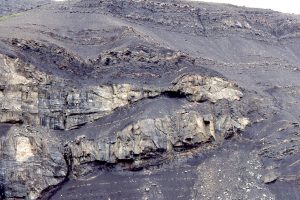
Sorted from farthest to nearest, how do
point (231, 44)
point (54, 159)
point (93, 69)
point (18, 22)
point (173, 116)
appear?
point (231, 44), point (18, 22), point (93, 69), point (173, 116), point (54, 159)

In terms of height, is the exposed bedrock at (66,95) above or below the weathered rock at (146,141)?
above

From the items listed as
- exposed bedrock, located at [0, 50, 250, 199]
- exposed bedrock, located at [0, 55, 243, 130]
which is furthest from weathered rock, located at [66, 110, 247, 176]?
exposed bedrock, located at [0, 55, 243, 130]

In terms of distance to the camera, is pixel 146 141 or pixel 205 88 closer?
pixel 146 141

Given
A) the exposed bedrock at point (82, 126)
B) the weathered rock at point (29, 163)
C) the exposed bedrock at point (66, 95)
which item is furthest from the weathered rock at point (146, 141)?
the exposed bedrock at point (66, 95)

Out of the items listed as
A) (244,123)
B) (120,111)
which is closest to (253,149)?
(244,123)

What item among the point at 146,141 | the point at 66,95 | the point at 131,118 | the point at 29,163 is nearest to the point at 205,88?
the point at 131,118

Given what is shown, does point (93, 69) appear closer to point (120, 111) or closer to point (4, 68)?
point (120, 111)

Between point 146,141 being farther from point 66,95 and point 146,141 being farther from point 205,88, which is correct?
point 205,88

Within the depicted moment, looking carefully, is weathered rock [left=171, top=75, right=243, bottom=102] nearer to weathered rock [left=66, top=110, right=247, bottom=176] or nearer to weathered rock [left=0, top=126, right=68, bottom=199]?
weathered rock [left=66, top=110, right=247, bottom=176]

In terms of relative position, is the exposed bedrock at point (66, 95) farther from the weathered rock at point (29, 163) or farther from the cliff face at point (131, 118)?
the weathered rock at point (29, 163)
